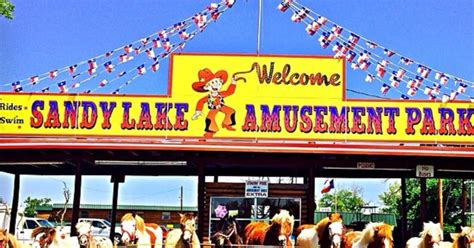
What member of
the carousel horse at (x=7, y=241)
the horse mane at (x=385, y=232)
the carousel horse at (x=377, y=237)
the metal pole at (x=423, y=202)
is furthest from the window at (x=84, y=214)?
the horse mane at (x=385, y=232)

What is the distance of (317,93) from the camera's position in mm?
17531

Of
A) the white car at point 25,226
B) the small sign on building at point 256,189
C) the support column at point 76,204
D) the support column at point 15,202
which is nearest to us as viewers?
the support column at point 76,204

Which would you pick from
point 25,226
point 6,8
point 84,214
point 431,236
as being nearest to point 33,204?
point 84,214

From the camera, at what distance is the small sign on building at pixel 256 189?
16.7 metres

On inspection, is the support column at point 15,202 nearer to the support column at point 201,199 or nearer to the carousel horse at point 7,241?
the support column at point 201,199

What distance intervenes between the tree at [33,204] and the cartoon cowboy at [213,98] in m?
40.9

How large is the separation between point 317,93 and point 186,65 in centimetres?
396

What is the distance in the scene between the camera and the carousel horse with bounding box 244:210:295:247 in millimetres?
12891

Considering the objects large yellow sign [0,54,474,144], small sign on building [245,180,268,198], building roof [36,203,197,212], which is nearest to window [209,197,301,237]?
small sign on building [245,180,268,198]

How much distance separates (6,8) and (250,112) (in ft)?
27.8

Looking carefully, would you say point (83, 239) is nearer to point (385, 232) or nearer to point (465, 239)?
point (385, 232)

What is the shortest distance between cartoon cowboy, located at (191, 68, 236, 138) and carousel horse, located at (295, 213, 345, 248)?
16.1 ft

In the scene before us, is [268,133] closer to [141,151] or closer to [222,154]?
[222,154]

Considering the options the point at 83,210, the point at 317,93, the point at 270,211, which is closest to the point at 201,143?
the point at 270,211
